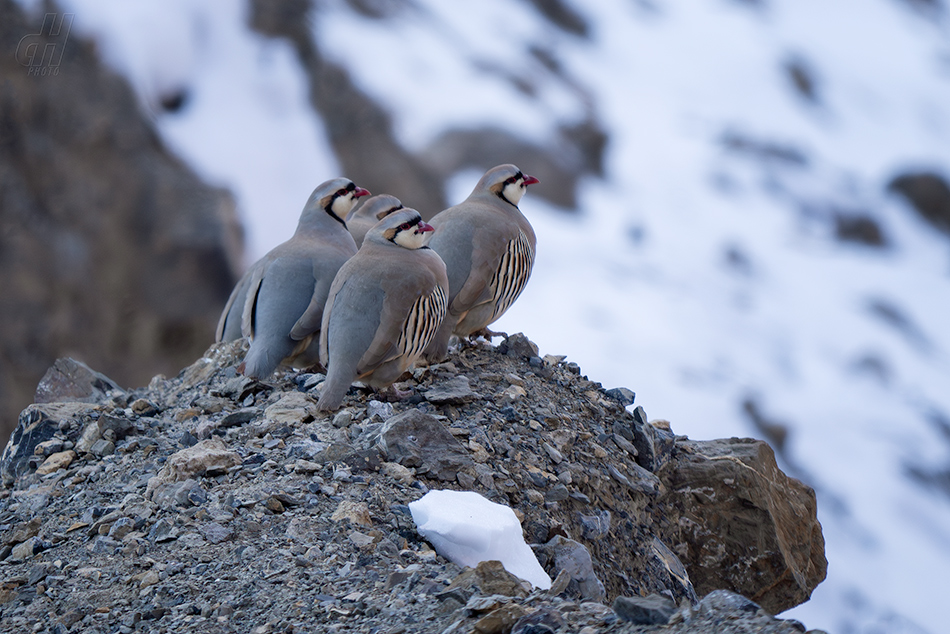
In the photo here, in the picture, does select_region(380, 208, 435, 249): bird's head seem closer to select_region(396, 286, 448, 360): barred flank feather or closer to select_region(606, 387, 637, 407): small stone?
select_region(396, 286, 448, 360): barred flank feather

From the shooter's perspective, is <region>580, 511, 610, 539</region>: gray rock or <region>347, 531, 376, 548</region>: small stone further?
<region>580, 511, 610, 539</region>: gray rock

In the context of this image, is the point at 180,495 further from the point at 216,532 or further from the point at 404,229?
the point at 404,229

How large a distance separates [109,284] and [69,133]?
2.01 meters

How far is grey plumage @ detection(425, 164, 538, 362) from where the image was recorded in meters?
4.57

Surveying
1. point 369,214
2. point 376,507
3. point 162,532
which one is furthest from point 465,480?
point 369,214

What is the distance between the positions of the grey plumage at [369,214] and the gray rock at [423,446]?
1.79 meters

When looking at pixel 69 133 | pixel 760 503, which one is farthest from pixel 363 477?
pixel 69 133

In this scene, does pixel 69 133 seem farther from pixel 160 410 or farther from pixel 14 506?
pixel 14 506

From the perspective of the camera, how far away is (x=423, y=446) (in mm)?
3656

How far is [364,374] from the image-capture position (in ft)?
13.1

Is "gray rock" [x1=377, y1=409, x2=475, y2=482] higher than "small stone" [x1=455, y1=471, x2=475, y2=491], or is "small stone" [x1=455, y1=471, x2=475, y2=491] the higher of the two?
"gray rock" [x1=377, y1=409, x2=475, y2=482]
